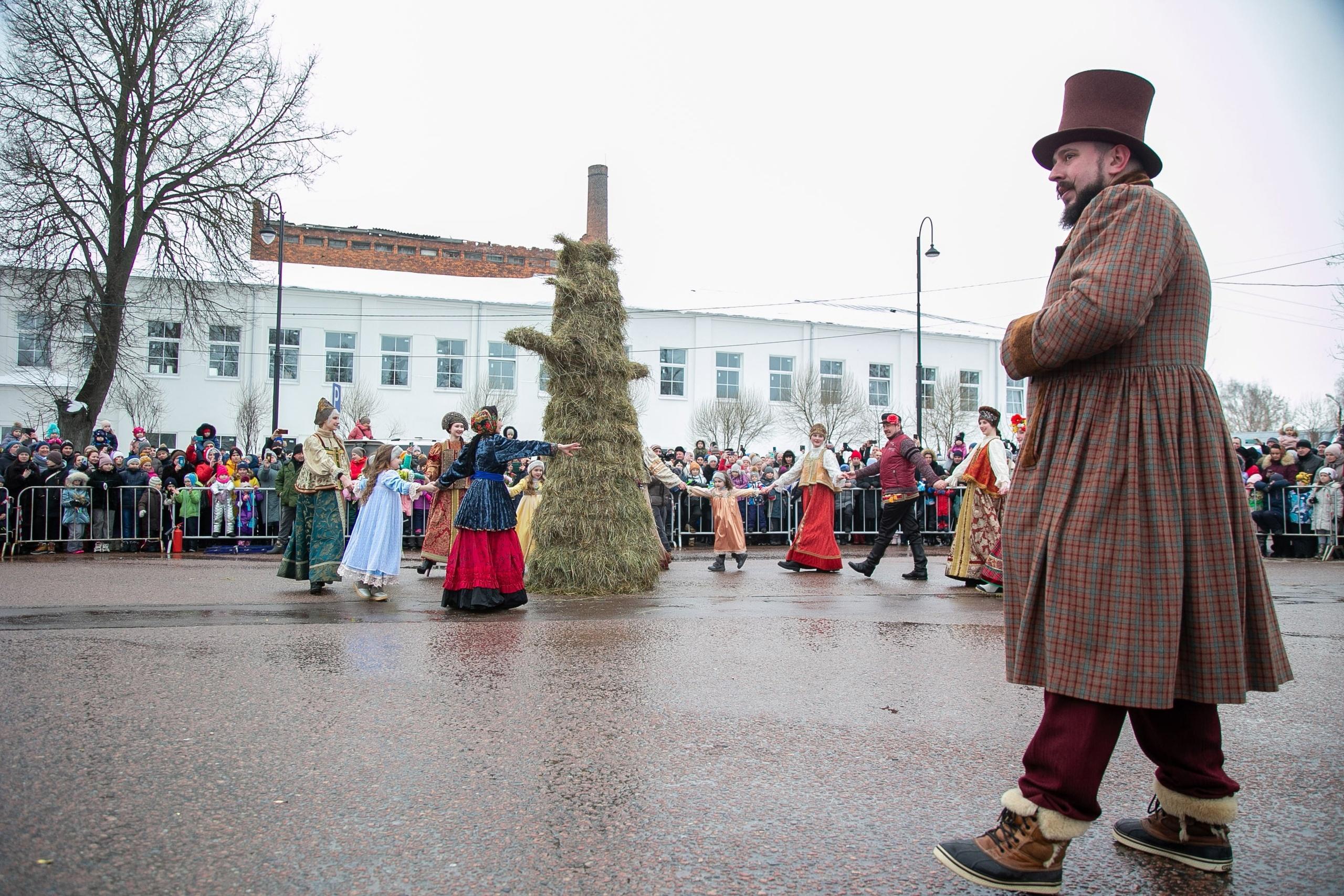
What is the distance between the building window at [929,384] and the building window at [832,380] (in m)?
3.49

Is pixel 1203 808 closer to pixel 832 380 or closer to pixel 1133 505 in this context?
pixel 1133 505

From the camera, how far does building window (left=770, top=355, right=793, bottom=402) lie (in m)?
45.4

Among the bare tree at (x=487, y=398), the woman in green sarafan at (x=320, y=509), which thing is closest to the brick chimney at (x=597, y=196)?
the bare tree at (x=487, y=398)

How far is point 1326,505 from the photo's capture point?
56.2 feet

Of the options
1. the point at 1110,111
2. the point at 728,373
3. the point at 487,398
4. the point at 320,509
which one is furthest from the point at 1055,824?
the point at 728,373

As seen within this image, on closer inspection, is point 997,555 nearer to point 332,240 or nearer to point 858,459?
point 858,459

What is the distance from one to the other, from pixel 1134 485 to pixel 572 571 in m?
8.64

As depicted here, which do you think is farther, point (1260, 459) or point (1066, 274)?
point (1260, 459)

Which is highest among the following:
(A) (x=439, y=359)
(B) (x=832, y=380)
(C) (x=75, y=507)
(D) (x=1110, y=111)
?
(A) (x=439, y=359)

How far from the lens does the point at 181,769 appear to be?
3.94 meters

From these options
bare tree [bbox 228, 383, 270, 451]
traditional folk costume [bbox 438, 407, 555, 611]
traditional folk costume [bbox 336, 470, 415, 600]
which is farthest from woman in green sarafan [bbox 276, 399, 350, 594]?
bare tree [bbox 228, 383, 270, 451]

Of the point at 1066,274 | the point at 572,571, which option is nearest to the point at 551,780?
the point at 1066,274

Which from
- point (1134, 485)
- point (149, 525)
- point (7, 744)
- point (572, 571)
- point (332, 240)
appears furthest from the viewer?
point (332, 240)

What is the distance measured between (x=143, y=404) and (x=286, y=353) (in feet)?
17.0
